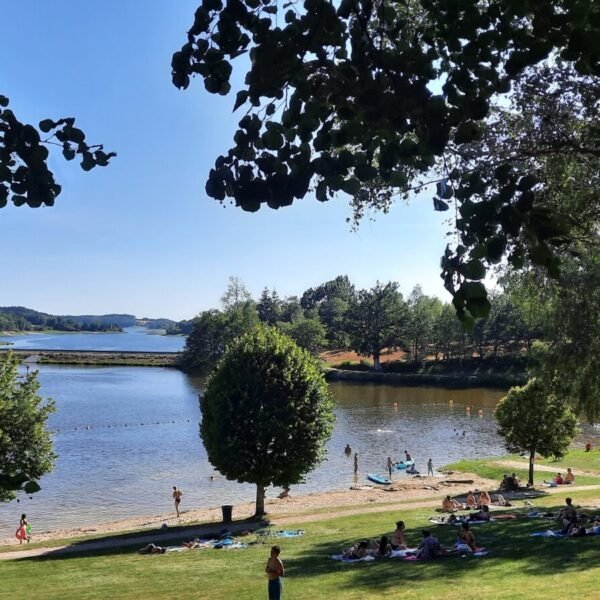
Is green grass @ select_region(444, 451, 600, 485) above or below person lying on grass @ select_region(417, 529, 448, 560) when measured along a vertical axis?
below

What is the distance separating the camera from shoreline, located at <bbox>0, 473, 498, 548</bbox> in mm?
28297

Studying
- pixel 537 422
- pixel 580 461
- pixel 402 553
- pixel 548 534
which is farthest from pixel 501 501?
pixel 580 461

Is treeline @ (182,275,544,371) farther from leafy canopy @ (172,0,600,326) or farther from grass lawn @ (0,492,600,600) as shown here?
leafy canopy @ (172,0,600,326)

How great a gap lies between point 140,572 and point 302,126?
17.6 m

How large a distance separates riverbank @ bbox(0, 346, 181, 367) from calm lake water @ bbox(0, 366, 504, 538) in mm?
47134

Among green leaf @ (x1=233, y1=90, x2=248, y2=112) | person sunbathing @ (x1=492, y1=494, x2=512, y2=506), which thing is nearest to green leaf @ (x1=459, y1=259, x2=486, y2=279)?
green leaf @ (x1=233, y1=90, x2=248, y2=112)

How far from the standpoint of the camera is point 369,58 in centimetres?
381

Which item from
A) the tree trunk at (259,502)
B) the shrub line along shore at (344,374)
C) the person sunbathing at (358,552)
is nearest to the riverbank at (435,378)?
the shrub line along shore at (344,374)

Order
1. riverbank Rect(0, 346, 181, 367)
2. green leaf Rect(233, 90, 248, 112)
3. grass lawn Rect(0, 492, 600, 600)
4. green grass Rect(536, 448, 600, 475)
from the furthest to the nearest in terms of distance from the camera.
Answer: riverbank Rect(0, 346, 181, 367)
green grass Rect(536, 448, 600, 475)
grass lawn Rect(0, 492, 600, 600)
green leaf Rect(233, 90, 248, 112)

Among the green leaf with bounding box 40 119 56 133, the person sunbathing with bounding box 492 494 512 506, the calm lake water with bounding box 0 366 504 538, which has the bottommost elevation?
the calm lake water with bounding box 0 366 504 538

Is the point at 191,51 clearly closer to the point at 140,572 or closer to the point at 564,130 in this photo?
the point at 564,130

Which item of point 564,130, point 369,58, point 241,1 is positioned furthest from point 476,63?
point 564,130

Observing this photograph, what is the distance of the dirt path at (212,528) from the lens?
925 inches

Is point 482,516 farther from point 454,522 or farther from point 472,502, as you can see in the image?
point 472,502
